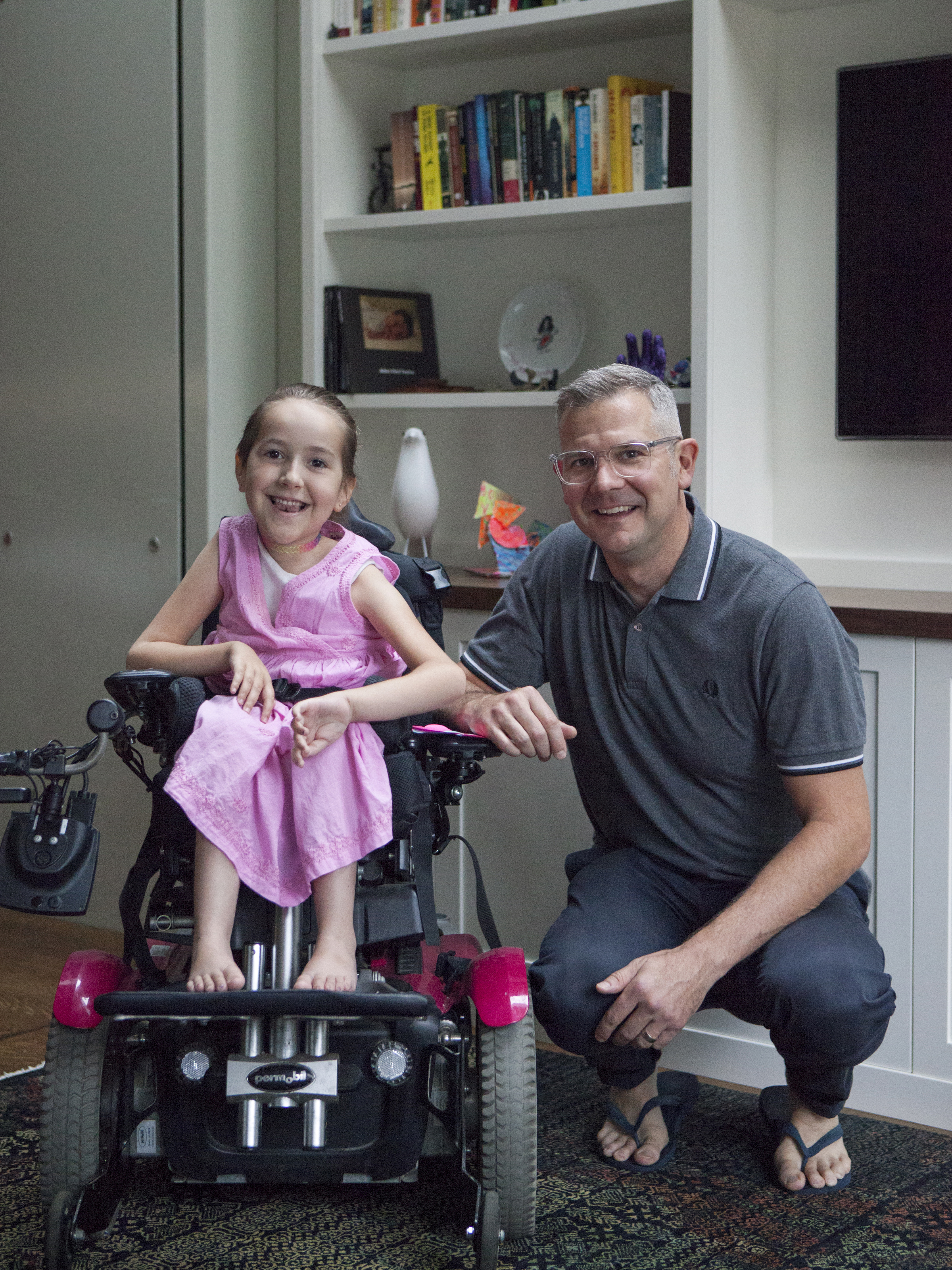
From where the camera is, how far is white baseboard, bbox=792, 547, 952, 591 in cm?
253

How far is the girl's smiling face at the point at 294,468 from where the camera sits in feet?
5.86

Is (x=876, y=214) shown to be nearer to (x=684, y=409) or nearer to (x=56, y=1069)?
(x=684, y=409)

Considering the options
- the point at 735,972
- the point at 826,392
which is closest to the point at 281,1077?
the point at 735,972

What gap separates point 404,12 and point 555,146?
0.44 metres

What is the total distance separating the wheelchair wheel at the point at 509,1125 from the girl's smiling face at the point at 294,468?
72 cm

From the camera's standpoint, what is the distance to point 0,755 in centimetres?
155

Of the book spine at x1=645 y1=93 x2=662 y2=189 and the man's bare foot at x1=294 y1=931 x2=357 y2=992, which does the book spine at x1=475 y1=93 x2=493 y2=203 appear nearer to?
the book spine at x1=645 y1=93 x2=662 y2=189

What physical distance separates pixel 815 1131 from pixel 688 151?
5.67 feet

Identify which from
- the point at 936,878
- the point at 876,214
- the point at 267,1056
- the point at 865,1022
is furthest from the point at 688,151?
the point at 267,1056

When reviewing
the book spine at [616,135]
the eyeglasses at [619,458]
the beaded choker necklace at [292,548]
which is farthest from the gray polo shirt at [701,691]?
the book spine at [616,135]

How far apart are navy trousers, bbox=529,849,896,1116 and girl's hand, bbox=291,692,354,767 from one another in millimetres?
493

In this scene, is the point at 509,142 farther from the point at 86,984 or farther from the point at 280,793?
the point at 86,984

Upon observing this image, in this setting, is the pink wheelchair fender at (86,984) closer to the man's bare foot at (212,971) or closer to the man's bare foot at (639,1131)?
the man's bare foot at (212,971)

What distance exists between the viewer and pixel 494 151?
9.01ft
